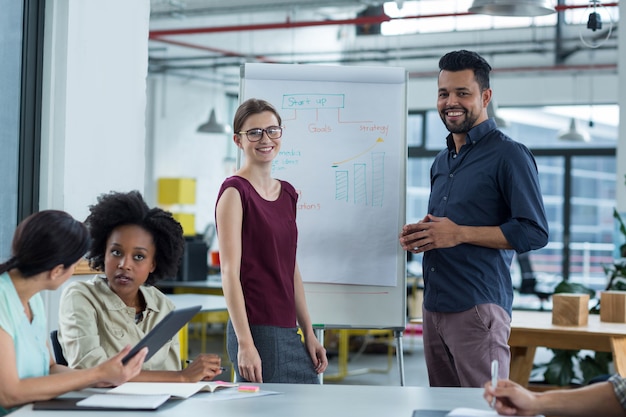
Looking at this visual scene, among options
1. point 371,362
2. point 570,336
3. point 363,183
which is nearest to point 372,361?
point 371,362

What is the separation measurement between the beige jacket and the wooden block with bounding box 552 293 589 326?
8.17ft

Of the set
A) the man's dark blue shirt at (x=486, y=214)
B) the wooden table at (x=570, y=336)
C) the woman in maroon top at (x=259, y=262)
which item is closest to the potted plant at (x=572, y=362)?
the wooden table at (x=570, y=336)

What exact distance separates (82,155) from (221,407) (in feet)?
7.63

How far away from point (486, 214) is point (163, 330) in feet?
4.24

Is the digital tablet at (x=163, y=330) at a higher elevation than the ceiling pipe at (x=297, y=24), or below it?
below

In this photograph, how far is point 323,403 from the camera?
6.93 feet

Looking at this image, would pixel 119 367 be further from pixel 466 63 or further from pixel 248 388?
pixel 466 63

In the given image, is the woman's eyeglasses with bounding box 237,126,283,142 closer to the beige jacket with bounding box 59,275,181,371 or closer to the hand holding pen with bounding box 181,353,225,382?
the beige jacket with bounding box 59,275,181,371

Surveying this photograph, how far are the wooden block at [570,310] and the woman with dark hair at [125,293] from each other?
2443 mm

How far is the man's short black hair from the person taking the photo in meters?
2.88

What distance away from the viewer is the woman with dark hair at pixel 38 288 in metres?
1.97

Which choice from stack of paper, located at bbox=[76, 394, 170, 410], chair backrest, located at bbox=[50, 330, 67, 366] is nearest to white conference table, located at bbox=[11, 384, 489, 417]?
stack of paper, located at bbox=[76, 394, 170, 410]

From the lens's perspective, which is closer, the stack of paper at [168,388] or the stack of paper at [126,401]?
the stack of paper at [126,401]

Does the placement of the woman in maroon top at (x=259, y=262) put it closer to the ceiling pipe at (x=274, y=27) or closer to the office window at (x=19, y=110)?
the office window at (x=19, y=110)
